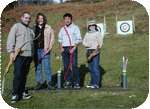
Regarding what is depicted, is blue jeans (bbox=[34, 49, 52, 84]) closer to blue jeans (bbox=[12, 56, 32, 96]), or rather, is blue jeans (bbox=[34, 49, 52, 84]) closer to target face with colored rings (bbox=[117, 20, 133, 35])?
blue jeans (bbox=[12, 56, 32, 96])

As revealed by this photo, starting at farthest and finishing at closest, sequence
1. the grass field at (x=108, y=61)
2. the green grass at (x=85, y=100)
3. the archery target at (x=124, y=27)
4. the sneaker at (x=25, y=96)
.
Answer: the archery target at (x=124, y=27) < the sneaker at (x=25, y=96) < the grass field at (x=108, y=61) < the green grass at (x=85, y=100)

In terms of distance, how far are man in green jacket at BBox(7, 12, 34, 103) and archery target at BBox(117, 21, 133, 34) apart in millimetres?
9694

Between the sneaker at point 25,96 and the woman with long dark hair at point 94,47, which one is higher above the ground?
the woman with long dark hair at point 94,47

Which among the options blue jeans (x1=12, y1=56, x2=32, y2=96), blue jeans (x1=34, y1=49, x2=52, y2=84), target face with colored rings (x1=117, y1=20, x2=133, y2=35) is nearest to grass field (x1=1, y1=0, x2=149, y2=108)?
blue jeans (x1=12, y1=56, x2=32, y2=96)

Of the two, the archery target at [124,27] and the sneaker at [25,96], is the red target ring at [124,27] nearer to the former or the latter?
the archery target at [124,27]

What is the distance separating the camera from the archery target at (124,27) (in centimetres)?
1153

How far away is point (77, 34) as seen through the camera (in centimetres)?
346

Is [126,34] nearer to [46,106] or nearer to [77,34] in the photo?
[77,34]

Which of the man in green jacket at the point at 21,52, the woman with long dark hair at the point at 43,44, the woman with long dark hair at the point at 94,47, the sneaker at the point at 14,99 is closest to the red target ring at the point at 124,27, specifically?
the woman with long dark hair at the point at 94,47

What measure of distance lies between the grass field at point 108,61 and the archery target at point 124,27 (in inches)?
18.4

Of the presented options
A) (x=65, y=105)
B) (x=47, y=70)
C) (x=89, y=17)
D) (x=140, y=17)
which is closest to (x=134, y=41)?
(x=140, y=17)

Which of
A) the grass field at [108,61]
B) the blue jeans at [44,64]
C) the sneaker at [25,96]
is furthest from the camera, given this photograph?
the blue jeans at [44,64]

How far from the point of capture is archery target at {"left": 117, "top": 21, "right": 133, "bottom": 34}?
11.5 m

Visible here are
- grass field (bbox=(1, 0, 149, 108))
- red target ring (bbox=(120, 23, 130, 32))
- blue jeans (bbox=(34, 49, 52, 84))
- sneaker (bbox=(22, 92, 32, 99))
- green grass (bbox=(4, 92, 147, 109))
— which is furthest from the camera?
red target ring (bbox=(120, 23, 130, 32))
